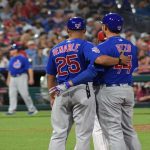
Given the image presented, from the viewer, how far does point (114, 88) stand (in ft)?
26.4

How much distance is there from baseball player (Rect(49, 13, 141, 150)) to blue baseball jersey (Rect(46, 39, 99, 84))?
0.17 metres

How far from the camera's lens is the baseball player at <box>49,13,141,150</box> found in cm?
796

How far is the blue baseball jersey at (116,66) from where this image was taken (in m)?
7.95

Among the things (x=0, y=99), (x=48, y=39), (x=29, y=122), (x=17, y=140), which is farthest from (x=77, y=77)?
(x=48, y=39)

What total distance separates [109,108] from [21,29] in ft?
49.4

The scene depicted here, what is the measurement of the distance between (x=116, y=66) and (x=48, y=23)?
625 inches

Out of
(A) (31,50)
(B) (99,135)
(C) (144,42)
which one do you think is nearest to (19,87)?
(A) (31,50)

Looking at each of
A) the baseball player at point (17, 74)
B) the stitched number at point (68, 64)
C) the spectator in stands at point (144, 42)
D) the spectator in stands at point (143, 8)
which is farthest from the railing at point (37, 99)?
the stitched number at point (68, 64)

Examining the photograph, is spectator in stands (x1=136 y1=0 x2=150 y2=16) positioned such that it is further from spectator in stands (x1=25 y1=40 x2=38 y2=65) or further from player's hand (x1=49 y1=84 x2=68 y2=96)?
player's hand (x1=49 y1=84 x2=68 y2=96)

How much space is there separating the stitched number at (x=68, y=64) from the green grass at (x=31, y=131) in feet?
9.58

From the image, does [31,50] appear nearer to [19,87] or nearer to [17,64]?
[19,87]

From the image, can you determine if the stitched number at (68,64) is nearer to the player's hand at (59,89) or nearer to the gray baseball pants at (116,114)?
the player's hand at (59,89)

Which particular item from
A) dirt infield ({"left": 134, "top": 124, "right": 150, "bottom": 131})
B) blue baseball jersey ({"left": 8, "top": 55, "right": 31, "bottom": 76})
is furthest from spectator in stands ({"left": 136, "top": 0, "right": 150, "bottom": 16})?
dirt infield ({"left": 134, "top": 124, "right": 150, "bottom": 131})

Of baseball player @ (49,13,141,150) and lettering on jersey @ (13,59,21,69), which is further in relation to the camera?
lettering on jersey @ (13,59,21,69)
